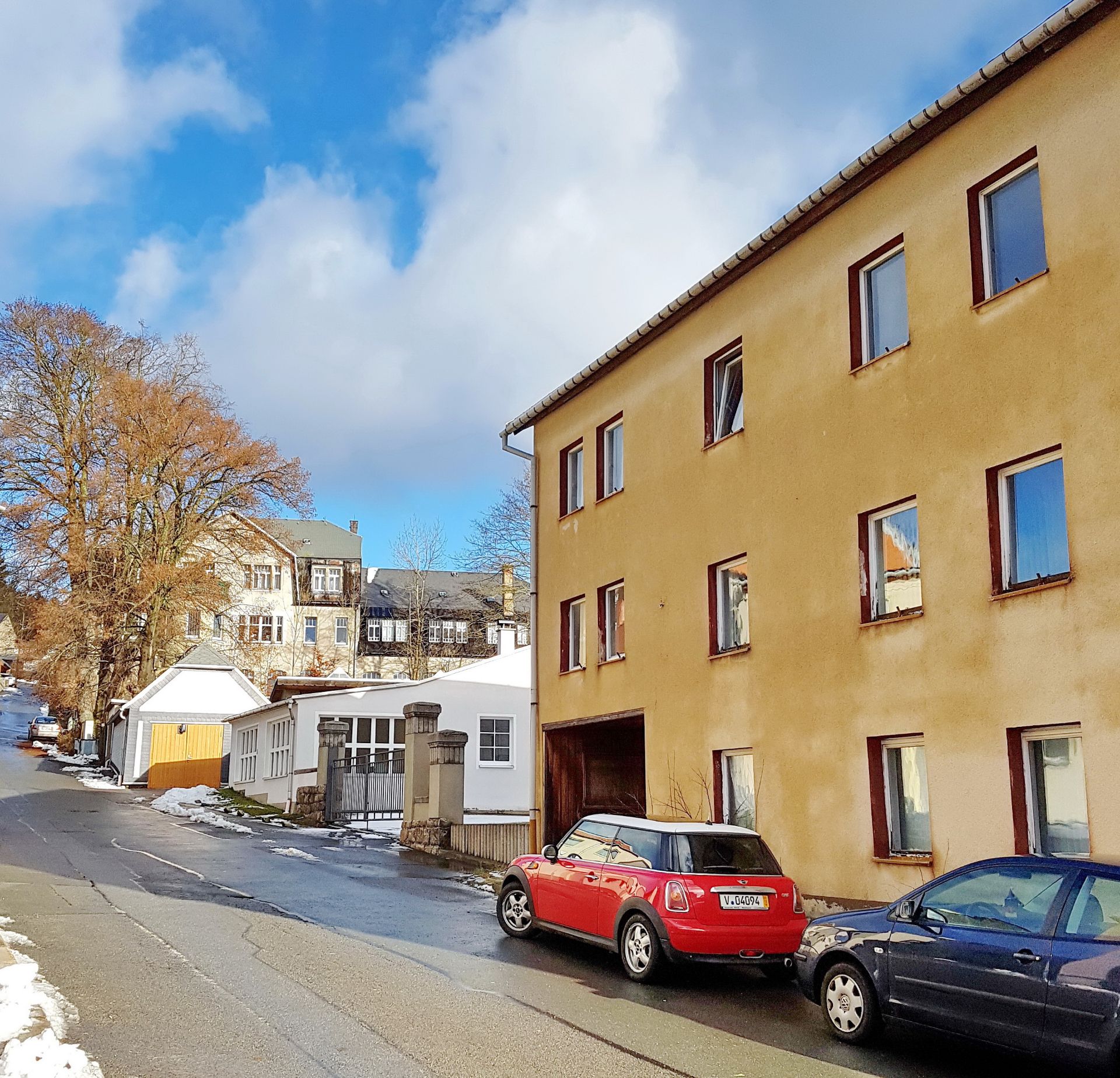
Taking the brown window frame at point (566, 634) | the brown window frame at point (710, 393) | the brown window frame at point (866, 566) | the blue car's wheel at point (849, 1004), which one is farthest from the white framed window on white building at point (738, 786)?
the blue car's wheel at point (849, 1004)

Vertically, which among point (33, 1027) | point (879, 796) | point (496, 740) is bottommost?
point (33, 1027)

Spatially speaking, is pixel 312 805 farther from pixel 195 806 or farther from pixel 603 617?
pixel 603 617

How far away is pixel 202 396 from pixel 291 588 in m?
25.5

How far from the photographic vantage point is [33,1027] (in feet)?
25.6

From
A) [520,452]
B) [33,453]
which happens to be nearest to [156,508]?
[33,453]

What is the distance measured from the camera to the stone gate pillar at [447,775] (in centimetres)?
2366

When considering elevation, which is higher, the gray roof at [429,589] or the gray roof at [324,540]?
the gray roof at [324,540]

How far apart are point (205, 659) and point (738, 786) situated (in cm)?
3684

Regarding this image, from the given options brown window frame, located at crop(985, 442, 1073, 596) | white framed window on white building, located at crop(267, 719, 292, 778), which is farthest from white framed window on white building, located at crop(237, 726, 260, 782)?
brown window frame, located at crop(985, 442, 1073, 596)

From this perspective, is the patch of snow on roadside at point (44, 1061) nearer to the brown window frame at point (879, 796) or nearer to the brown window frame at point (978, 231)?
the brown window frame at point (879, 796)

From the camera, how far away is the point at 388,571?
270 ft

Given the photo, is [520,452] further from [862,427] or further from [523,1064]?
[523,1064]

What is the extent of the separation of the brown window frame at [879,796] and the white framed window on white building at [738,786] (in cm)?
245

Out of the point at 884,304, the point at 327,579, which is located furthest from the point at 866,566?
the point at 327,579
